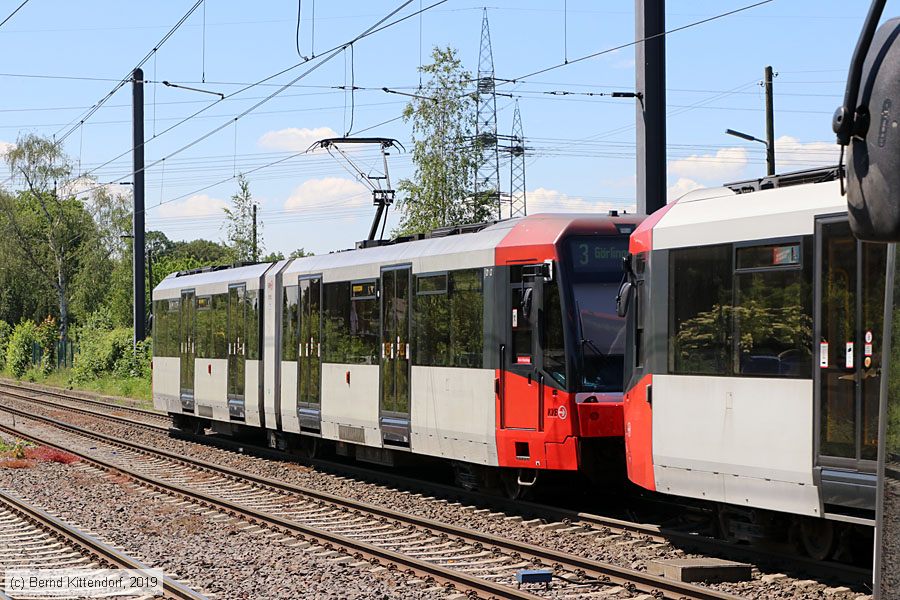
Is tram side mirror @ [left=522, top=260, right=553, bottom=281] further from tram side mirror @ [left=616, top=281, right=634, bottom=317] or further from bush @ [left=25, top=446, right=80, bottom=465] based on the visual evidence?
bush @ [left=25, top=446, right=80, bottom=465]

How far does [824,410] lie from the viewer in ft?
28.0

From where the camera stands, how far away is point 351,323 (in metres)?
17.3

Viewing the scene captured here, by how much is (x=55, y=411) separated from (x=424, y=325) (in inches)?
840

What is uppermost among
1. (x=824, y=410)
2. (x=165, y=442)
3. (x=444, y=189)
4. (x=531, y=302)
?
(x=444, y=189)

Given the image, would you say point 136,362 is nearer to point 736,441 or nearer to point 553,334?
point 553,334

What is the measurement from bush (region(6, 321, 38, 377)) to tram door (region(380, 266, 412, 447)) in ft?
152

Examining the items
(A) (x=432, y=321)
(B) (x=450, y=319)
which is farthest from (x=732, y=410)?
(A) (x=432, y=321)

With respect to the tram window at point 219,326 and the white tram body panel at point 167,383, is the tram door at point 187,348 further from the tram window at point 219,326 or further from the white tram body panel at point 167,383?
the tram window at point 219,326

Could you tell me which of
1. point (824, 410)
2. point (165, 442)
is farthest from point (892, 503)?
point (165, 442)

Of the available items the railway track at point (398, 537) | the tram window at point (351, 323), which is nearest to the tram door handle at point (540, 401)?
the railway track at point (398, 537)

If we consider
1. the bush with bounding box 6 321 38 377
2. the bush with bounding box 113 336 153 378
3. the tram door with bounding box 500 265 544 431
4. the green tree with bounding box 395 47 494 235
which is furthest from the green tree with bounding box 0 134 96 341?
the tram door with bounding box 500 265 544 431

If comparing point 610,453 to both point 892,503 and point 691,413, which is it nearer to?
point 691,413

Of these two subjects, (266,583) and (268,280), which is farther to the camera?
(268,280)

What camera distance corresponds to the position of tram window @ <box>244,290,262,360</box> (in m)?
21.0
